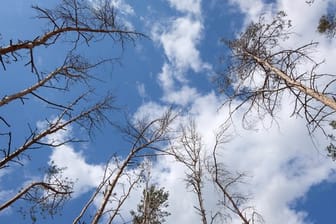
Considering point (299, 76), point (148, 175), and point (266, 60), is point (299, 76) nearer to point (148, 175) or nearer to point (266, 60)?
point (266, 60)

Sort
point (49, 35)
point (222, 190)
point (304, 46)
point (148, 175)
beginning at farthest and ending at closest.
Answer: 1. point (148, 175)
2. point (222, 190)
3. point (304, 46)
4. point (49, 35)

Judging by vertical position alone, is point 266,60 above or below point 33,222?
above

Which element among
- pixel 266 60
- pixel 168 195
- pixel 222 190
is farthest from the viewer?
pixel 168 195

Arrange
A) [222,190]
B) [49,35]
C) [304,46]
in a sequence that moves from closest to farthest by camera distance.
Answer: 1. [49,35]
2. [304,46]
3. [222,190]

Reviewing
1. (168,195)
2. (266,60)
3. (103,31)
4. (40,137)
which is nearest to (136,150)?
(40,137)

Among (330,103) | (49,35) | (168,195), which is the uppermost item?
(168,195)

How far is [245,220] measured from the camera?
34.1 ft

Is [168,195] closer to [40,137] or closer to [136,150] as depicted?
[136,150]

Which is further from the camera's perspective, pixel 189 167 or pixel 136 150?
pixel 189 167

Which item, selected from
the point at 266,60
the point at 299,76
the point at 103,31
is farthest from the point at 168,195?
the point at 103,31

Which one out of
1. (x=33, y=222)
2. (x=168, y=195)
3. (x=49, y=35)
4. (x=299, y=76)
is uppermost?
(x=168, y=195)

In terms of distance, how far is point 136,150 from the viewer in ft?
33.6

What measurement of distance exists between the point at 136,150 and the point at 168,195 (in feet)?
41.1

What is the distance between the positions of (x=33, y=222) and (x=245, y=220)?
225 inches
